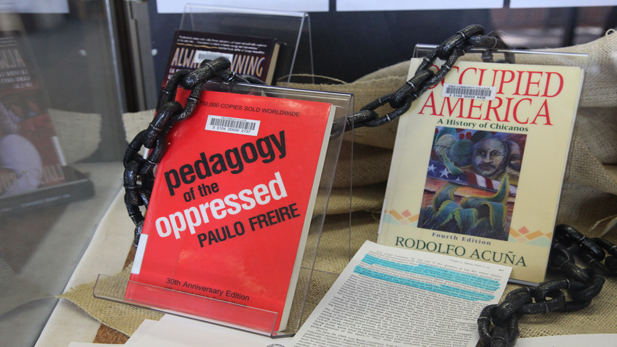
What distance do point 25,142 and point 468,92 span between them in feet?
2.04

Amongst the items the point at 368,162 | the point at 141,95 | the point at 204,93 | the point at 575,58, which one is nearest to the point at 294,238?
the point at 204,93

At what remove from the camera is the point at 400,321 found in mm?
477

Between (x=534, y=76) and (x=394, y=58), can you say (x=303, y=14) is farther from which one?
(x=534, y=76)

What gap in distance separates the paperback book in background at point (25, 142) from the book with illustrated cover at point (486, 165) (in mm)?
495

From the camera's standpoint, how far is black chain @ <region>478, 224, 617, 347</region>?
0.45 m

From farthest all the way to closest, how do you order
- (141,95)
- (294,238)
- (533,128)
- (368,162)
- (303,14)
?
1. (141,95)
2. (303,14)
3. (368,162)
4. (533,128)
5. (294,238)

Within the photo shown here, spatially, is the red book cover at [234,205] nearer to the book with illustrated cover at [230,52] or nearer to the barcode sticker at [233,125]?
the barcode sticker at [233,125]

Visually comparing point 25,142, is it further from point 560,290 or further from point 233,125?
point 560,290

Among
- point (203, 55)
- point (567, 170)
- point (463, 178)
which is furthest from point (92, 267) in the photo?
point (567, 170)

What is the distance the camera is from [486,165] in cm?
62

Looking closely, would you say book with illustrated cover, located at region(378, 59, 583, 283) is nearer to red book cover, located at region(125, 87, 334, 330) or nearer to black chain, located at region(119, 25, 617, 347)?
black chain, located at region(119, 25, 617, 347)

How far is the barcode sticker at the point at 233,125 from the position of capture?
1.67ft

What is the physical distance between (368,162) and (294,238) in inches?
13.5

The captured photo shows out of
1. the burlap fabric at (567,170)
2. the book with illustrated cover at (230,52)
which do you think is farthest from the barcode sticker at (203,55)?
the burlap fabric at (567,170)
